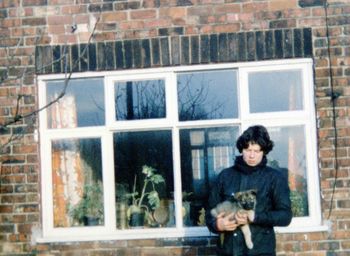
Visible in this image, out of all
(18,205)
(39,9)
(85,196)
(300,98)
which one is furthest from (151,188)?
(39,9)

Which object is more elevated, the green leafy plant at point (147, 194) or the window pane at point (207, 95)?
the window pane at point (207, 95)

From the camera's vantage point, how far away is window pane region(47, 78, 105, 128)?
19.1 feet

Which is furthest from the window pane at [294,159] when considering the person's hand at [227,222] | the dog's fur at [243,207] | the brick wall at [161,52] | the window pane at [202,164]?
the person's hand at [227,222]

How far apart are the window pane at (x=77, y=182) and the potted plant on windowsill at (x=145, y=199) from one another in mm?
332

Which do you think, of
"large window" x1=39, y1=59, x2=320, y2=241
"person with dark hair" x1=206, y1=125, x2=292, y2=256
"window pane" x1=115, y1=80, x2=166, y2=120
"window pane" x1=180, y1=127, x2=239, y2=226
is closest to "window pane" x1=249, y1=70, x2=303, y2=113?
"large window" x1=39, y1=59, x2=320, y2=241

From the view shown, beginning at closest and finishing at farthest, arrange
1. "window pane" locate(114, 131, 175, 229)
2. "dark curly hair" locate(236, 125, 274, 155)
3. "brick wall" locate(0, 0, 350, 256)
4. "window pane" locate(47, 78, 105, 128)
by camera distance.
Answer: "dark curly hair" locate(236, 125, 274, 155), "brick wall" locate(0, 0, 350, 256), "window pane" locate(114, 131, 175, 229), "window pane" locate(47, 78, 105, 128)

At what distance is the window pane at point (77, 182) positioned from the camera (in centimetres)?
577

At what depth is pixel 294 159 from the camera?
18.4ft

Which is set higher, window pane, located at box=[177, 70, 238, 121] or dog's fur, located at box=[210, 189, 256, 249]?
window pane, located at box=[177, 70, 238, 121]

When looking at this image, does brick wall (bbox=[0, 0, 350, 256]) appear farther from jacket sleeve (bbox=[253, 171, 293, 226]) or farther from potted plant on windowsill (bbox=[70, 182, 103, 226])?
jacket sleeve (bbox=[253, 171, 293, 226])

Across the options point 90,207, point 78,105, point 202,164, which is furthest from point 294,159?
point 78,105

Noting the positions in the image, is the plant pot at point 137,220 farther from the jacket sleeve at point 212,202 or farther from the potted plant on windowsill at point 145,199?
the jacket sleeve at point 212,202

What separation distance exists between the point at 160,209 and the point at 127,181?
1.45ft

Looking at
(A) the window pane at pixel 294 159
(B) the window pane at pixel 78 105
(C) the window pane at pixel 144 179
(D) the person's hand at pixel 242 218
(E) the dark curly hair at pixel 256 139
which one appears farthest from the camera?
(B) the window pane at pixel 78 105
